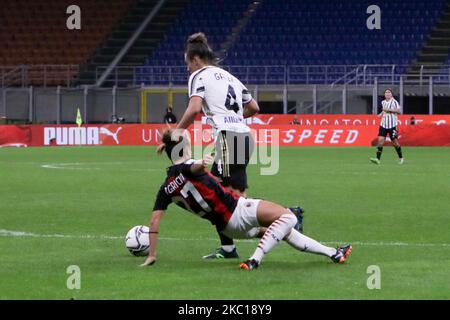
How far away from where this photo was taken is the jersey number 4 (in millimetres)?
11289

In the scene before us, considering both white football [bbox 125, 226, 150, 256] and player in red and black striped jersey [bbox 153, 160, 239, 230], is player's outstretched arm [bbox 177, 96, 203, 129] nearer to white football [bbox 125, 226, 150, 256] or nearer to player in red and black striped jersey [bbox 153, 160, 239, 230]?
player in red and black striped jersey [bbox 153, 160, 239, 230]

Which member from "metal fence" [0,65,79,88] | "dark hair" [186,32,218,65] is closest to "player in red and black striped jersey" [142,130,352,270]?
"dark hair" [186,32,218,65]

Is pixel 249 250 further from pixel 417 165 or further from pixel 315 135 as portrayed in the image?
pixel 315 135

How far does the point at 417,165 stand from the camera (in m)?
29.5

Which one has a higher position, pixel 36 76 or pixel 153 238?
pixel 36 76

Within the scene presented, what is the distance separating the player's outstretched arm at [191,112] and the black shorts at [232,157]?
1.48 ft

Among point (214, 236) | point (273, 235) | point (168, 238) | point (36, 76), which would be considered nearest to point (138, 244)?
point (273, 235)

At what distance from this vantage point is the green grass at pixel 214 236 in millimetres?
9047

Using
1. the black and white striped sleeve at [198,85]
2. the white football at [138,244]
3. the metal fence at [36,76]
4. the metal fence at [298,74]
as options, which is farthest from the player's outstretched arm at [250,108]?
the metal fence at [36,76]

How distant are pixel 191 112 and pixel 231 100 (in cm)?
67

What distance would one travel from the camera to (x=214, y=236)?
13484 mm

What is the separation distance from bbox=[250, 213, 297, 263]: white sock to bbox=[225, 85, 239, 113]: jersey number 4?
5.23 ft

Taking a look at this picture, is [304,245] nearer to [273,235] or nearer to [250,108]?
[273,235]
